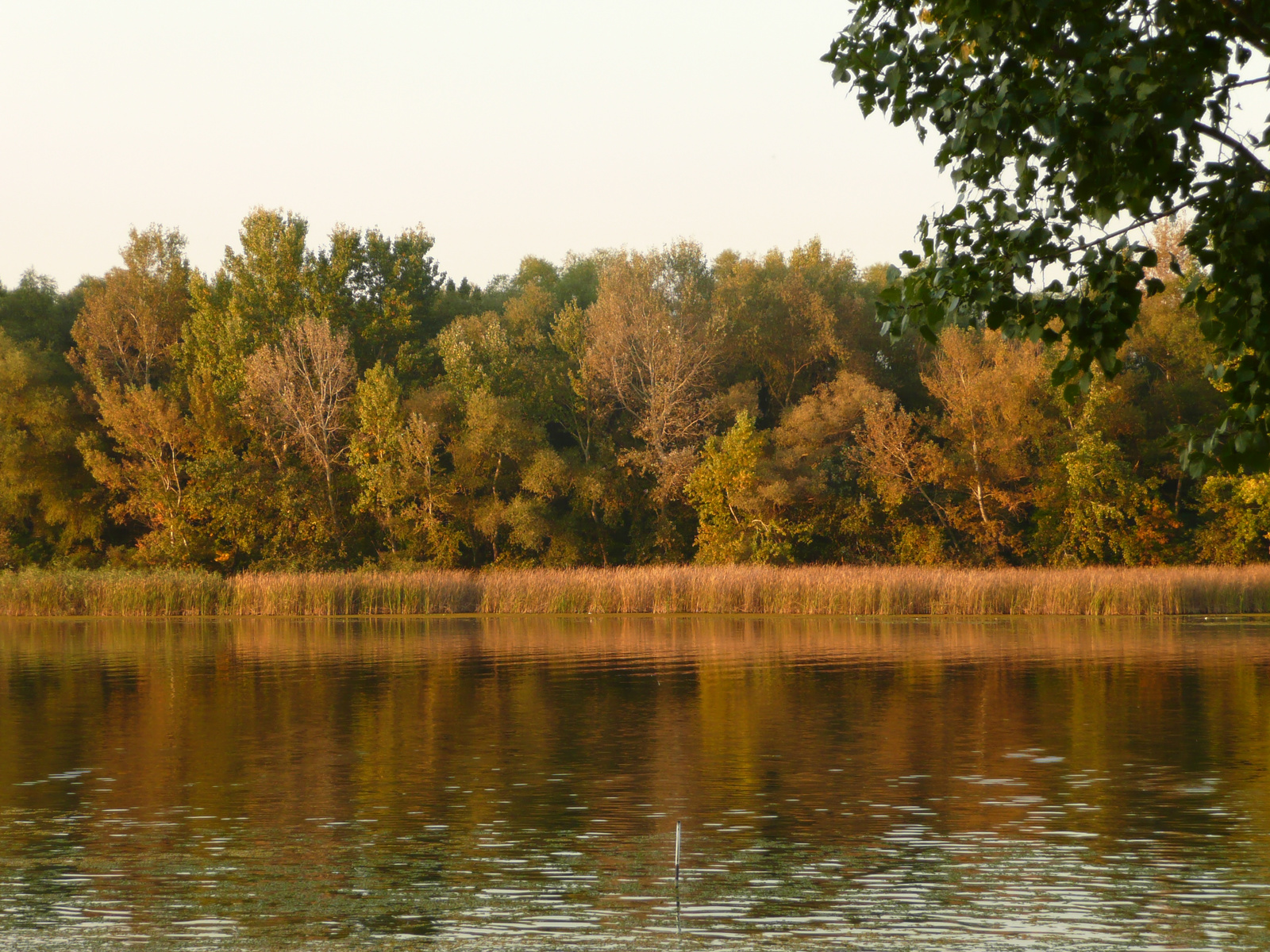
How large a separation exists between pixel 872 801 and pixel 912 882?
3104 millimetres

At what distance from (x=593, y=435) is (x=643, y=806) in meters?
47.5

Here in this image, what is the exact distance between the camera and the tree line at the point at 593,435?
5547 centimetres

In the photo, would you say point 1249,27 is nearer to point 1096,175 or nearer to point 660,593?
point 1096,175

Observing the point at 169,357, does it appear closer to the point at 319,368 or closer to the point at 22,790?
the point at 319,368

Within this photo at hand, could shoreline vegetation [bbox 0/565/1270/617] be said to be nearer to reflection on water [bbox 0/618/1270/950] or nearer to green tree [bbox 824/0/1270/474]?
reflection on water [bbox 0/618/1270/950]

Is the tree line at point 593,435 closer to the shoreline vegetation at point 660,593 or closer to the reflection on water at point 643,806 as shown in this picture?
the shoreline vegetation at point 660,593

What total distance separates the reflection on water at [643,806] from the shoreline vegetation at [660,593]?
15.6 meters

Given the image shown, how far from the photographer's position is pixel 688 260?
2448 inches

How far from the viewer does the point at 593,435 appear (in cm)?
6022

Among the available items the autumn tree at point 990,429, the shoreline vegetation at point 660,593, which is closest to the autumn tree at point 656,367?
the autumn tree at point 990,429

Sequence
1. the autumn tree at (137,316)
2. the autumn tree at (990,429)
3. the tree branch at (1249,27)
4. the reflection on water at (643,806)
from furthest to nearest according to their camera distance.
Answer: the autumn tree at (137,316), the autumn tree at (990,429), the reflection on water at (643,806), the tree branch at (1249,27)

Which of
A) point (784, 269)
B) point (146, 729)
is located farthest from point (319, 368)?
point (146, 729)

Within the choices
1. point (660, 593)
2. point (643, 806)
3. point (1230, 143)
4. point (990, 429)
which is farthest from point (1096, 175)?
point (990, 429)

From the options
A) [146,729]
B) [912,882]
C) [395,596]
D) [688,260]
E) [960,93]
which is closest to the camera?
[960,93]
